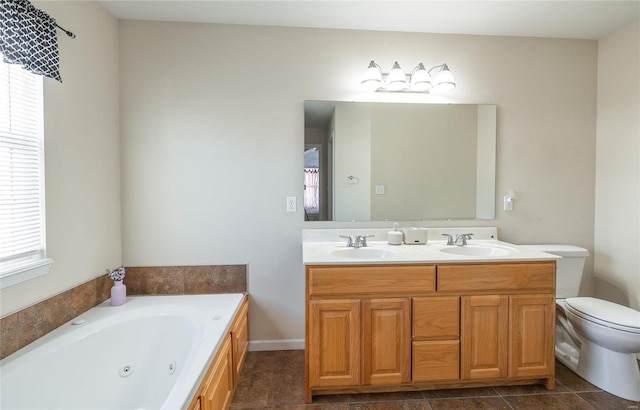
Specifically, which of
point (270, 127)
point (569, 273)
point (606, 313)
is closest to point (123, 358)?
point (270, 127)

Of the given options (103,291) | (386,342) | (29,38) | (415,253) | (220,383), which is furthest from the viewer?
(103,291)

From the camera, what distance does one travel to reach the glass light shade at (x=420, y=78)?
6.66ft

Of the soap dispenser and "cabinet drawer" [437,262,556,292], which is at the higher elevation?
the soap dispenser

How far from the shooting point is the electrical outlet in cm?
212

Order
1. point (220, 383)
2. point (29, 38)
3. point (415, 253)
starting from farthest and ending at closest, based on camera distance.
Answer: point (415, 253) → point (220, 383) → point (29, 38)

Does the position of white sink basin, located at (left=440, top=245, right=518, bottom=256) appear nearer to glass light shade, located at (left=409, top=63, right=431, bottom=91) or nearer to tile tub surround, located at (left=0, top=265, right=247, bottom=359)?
glass light shade, located at (left=409, top=63, right=431, bottom=91)

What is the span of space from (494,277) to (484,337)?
0.36 m

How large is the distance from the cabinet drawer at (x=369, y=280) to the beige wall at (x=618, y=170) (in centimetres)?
167

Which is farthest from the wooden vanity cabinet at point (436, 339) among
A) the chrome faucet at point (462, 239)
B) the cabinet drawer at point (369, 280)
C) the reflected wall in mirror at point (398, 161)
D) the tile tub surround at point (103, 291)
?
the tile tub surround at point (103, 291)

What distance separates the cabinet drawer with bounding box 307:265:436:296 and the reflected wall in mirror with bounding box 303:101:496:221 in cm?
61

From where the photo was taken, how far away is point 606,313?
168cm

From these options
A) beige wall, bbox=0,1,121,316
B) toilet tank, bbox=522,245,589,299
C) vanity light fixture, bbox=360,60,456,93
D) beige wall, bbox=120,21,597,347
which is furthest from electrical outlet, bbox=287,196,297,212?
toilet tank, bbox=522,245,589,299

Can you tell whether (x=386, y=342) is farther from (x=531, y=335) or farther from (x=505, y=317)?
(x=531, y=335)

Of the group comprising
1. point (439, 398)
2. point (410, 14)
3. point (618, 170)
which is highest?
point (410, 14)
